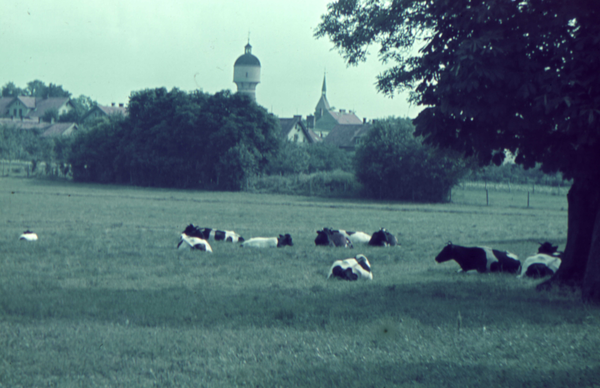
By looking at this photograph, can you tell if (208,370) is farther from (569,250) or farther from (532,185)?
(532,185)

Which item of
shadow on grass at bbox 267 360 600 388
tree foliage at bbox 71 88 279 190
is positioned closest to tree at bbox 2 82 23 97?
tree foliage at bbox 71 88 279 190

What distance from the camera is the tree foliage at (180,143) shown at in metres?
55.8

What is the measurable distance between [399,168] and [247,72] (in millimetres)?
47615

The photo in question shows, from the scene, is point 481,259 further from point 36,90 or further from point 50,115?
point 36,90

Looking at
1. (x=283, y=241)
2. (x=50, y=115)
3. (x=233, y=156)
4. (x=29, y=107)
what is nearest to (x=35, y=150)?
(x=233, y=156)

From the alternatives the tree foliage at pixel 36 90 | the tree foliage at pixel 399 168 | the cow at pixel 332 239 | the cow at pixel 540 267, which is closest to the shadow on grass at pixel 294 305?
the cow at pixel 540 267

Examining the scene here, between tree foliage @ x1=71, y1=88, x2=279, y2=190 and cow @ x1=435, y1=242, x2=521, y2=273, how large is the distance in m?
42.2

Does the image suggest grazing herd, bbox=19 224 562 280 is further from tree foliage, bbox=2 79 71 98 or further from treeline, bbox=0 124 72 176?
tree foliage, bbox=2 79 71 98

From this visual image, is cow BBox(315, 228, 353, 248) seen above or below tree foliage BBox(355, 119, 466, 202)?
below

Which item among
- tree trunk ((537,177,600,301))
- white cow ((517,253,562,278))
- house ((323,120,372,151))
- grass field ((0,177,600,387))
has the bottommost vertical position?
grass field ((0,177,600,387))

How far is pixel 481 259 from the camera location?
1301 cm

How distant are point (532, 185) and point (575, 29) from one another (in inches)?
1942

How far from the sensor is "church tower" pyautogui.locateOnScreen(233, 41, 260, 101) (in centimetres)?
8975

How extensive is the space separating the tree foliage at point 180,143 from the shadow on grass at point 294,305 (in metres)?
44.3
